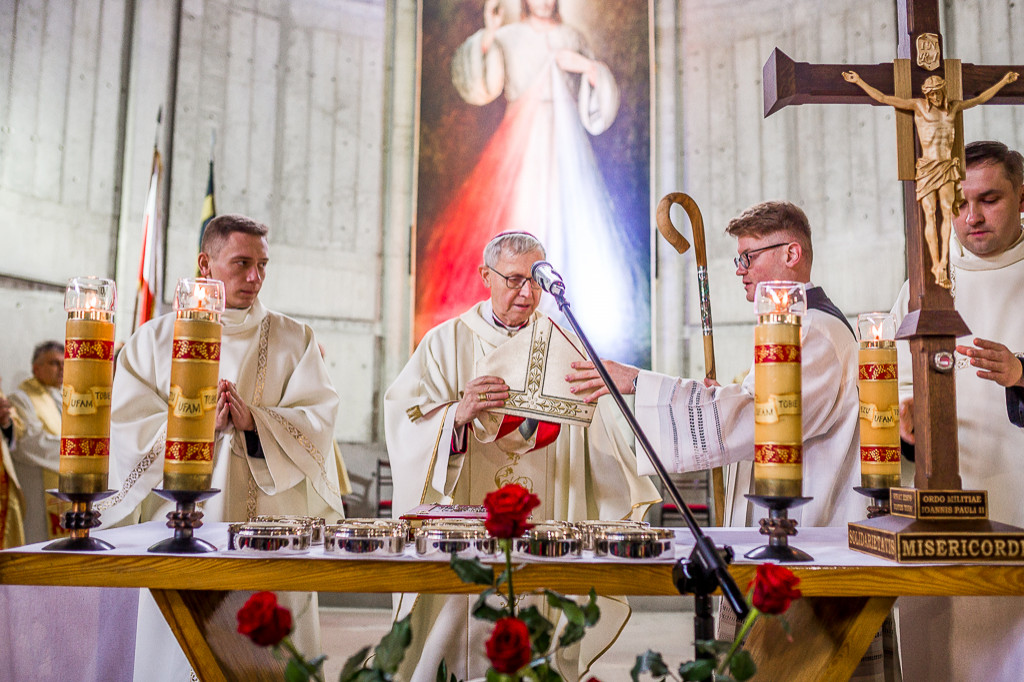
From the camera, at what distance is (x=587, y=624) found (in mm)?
1271

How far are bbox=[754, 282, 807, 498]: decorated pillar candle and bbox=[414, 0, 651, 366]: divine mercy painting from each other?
5960 mm

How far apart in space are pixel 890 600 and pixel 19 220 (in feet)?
21.8

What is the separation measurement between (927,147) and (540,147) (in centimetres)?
628

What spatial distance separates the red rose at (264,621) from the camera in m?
1.14

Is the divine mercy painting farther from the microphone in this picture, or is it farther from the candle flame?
the candle flame

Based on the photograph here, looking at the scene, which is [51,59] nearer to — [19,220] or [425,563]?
[19,220]

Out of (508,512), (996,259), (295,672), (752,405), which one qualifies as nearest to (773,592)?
(508,512)

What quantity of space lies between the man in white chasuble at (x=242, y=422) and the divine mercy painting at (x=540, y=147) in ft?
13.1

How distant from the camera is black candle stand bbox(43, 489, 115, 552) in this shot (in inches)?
72.3

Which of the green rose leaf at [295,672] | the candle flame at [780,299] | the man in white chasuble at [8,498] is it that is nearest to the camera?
the green rose leaf at [295,672]

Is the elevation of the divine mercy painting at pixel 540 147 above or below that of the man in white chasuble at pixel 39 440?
above

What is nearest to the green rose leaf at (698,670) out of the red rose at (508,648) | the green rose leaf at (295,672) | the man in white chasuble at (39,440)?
the red rose at (508,648)

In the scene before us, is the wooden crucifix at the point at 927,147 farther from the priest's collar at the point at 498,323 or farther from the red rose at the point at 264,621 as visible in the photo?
the priest's collar at the point at 498,323

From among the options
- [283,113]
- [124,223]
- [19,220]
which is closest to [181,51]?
[283,113]
